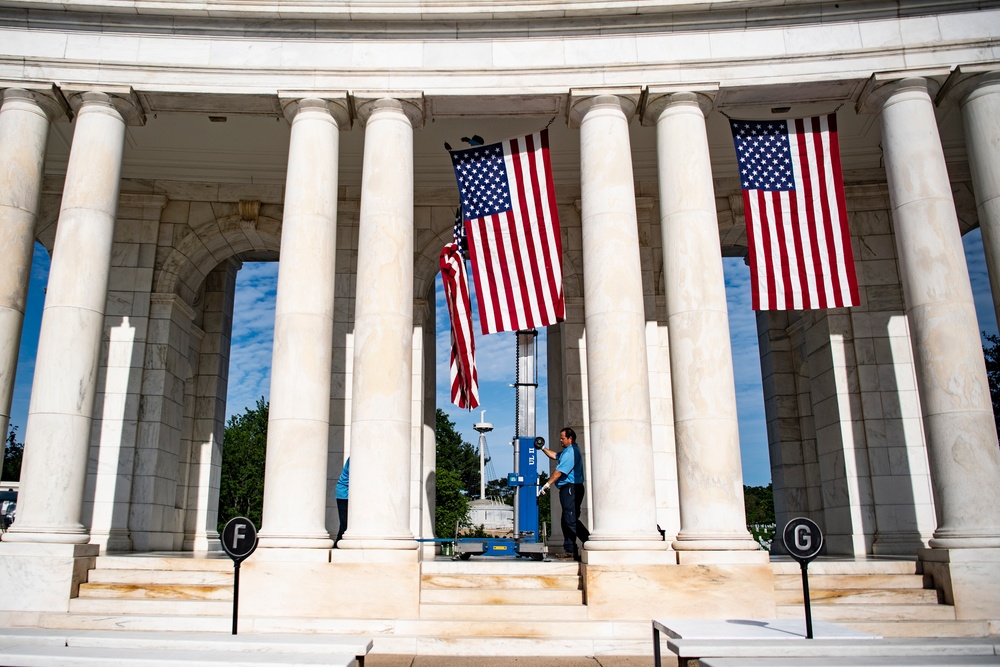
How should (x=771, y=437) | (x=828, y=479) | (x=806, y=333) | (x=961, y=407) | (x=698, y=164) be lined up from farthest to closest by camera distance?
(x=771, y=437), (x=806, y=333), (x=828, y=479), (x=698, y=164), (x=961, y=407)

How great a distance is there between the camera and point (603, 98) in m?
23.1

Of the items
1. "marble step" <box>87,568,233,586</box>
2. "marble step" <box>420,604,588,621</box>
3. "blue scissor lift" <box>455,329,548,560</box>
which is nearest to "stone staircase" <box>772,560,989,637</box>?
"marble step" <box>420,604,588,621</box>

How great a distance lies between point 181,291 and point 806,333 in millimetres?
26209

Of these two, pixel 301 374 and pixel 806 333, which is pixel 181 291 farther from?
pixel 806 333

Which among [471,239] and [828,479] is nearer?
[471,239]

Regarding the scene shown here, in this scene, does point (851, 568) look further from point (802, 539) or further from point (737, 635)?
point (737, 635)

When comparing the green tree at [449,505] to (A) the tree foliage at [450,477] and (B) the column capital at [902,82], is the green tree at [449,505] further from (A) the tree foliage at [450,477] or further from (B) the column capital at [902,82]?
(B) the column capital at [902,82]

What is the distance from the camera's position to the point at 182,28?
23547 mm

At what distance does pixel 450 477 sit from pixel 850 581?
9996cm

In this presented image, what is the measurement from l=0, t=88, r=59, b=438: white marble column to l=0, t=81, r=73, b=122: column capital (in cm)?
3

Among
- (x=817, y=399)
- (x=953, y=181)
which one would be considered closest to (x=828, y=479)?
(x=817, y=399)

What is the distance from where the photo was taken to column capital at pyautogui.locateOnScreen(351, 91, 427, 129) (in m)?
23.1

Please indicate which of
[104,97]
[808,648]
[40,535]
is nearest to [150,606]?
[40,535]

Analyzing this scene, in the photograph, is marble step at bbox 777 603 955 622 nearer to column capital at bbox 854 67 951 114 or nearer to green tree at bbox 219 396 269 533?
column capital at bbox 854 67 951 114
